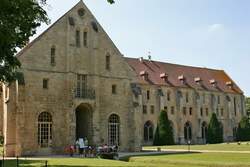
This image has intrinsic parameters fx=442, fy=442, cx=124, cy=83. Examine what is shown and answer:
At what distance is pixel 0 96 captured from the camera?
140ft

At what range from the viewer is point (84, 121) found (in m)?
44.0

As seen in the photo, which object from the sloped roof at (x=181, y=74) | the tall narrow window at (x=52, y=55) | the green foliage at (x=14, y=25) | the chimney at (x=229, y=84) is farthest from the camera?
the chimney at (x=229, y=84)

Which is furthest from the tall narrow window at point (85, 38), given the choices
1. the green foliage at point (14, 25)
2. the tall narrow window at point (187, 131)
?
the tall narrow window at point (187, 131)

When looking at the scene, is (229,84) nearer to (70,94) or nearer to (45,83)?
(70,94)

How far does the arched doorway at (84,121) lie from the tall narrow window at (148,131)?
24.5m

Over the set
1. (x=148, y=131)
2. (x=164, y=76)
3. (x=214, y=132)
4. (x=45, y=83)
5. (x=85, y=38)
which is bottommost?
(x=214, y=132)

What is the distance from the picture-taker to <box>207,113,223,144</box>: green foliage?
2904 inches

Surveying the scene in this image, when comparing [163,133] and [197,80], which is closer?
[163,133]

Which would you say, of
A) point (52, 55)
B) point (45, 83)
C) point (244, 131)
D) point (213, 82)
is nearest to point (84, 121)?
point (45, 83)

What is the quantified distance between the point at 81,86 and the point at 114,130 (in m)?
5.89

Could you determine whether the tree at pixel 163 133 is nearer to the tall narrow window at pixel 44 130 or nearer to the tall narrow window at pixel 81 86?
the tall narrow window at pixel 81 86

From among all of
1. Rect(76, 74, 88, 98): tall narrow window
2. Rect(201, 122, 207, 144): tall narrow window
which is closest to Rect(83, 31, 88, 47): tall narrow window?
Rect(76, 74, 88, 98): tall narrow window

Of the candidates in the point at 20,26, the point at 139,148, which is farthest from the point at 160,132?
the point at 20,26

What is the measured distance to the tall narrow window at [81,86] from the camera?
4231cm
